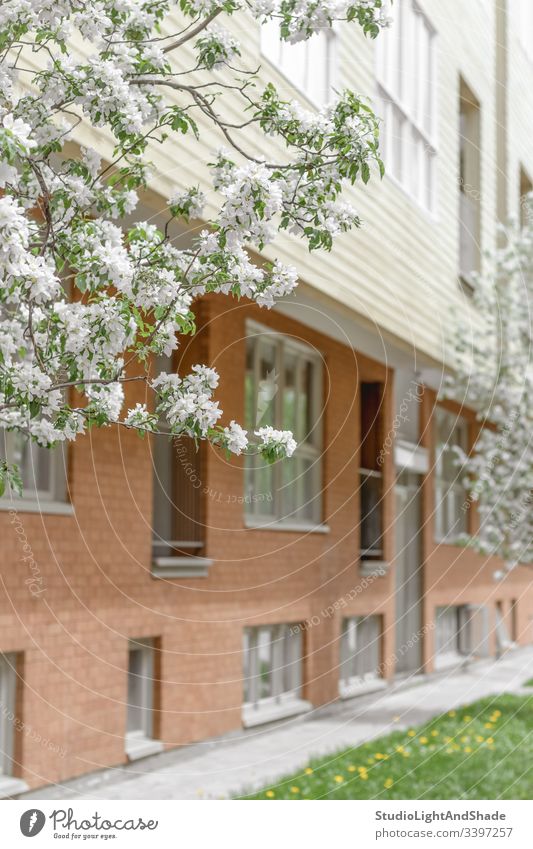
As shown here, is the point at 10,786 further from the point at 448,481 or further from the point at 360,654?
the point at 448,481

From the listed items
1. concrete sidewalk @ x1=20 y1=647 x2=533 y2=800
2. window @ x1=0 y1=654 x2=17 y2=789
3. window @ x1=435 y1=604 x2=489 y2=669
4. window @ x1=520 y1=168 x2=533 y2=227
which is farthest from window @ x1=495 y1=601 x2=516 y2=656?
window @ x1=0 y1=654 x2=17 y2=789

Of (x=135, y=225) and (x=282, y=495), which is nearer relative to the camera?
(x=135, y=225)

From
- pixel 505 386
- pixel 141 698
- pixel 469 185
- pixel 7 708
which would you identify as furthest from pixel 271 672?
pixel 469 185

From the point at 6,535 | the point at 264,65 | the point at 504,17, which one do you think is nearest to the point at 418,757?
the point at 6,535

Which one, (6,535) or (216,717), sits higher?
(6,535)

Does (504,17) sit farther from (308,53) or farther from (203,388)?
(203,388)

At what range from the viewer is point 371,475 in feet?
44.8

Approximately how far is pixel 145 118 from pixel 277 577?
7.13 metres

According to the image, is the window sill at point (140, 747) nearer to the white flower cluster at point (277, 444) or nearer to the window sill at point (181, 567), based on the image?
the window sill at point (181, 567)

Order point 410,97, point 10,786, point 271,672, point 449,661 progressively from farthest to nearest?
1. point 449,661
2. point 271,672
3. point 410,97
4. point 10,786

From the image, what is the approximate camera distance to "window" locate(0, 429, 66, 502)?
25.2 ft

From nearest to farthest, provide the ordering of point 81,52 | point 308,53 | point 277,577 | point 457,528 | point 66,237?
point 66,237 < point 81,52 < point 308,53 < point 277,577 < point 457,528

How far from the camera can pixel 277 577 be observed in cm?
1106

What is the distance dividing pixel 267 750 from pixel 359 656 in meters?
3.68
